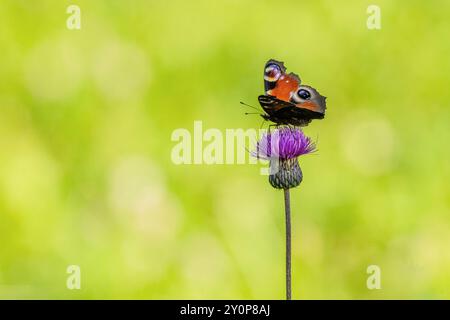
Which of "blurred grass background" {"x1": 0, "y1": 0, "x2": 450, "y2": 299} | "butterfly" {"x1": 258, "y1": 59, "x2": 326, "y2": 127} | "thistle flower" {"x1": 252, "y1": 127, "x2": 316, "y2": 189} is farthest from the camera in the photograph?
"blurred grass background" {"x1": 0, "y1": 0, "x2": 450, "y2": 299}

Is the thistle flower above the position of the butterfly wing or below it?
below

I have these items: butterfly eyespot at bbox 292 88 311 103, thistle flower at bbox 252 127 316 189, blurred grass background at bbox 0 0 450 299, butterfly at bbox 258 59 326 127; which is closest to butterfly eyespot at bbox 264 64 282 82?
butterfly at bbox 258 59 326 127

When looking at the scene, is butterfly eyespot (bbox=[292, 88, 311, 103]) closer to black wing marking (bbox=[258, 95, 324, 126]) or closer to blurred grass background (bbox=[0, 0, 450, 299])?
black wing marking (bbox=[258, 95, 324, 126])

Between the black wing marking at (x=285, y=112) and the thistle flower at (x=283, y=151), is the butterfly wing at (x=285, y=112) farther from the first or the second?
the thistle flower at (x=283, y=151)

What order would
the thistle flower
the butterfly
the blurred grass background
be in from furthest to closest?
the blurred grass background
the butterfly
the thistle flower

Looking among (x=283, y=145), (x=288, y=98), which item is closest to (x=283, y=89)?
(x=288, y=98)

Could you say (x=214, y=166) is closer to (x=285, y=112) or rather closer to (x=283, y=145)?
(x=285, y=112)

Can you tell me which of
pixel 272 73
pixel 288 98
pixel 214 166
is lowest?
pixel 214 166
